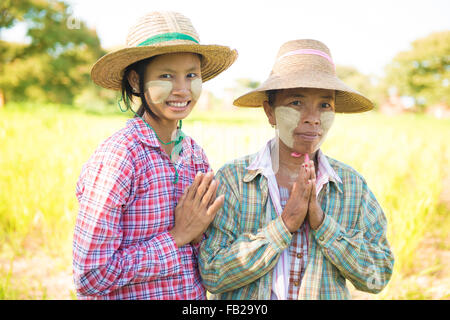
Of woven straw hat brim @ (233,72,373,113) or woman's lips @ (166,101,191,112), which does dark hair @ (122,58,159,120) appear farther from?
woven straw hat brim @ (233,72,373,113)

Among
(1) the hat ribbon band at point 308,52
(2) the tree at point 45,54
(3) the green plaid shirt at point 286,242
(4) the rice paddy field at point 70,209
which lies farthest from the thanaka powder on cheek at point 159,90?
(2) the tree at point 45,54

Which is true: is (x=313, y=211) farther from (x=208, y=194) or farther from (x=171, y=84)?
(x=171, y=84)

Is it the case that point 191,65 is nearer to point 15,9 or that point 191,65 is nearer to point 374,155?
point 374,155

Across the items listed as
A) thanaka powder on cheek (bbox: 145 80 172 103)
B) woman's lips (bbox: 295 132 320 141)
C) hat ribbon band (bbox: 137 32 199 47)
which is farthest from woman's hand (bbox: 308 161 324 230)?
hat ribbon band (bbox: 137 32 199 47)

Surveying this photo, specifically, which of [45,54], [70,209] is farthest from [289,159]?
[45,54]

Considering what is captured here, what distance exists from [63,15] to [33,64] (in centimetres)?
340

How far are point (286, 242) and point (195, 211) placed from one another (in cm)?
41

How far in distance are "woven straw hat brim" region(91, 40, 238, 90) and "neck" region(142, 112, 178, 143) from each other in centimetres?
26

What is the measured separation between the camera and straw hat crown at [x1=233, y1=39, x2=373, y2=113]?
1.63m

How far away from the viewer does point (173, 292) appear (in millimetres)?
1610

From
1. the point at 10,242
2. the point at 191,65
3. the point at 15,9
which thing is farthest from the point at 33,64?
the point at 191,65

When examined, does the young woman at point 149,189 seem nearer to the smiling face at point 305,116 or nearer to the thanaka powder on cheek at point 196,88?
the thanaka powder on cheek at point 196,88

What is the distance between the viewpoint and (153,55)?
1613 mm

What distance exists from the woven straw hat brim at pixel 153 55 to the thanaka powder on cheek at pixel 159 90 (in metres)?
0.12
